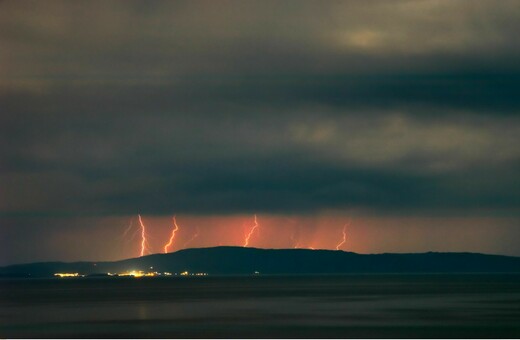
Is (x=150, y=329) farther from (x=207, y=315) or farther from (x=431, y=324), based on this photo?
(x=431, y=324)

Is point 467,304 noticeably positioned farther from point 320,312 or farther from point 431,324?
point 431,324

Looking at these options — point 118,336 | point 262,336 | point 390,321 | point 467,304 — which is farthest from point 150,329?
point 467,304

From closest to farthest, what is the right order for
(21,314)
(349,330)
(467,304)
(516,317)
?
(349,330)
(516,317)
(21,314)
(467,304)

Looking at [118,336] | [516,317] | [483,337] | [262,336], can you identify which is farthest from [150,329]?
[516,317]

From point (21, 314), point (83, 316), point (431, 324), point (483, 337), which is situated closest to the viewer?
point (483, 337)

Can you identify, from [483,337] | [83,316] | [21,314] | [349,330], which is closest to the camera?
[483,337]

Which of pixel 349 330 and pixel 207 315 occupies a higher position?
pixel 207 315

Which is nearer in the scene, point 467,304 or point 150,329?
point 150,329

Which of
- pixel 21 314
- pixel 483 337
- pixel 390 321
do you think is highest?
pixel 21 314

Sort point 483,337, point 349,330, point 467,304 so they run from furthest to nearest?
point 467,304, point 349,330, point 483,337
